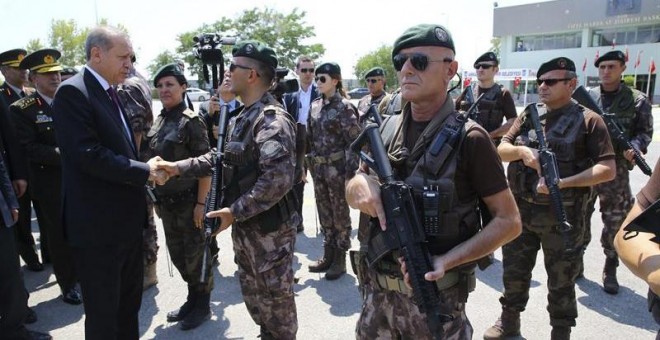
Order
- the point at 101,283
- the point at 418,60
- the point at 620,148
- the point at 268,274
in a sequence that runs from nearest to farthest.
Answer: the point at 418,60
the point at 101,283
the point at 268,274
the point at 620,148

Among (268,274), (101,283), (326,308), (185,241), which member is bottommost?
(326,308)

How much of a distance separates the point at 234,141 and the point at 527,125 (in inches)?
90.8

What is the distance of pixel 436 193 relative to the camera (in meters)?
1.77

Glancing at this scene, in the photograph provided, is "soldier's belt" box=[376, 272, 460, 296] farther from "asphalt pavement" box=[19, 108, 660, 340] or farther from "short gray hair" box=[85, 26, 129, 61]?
"short gray hair" box=[85, 26, 129, 61]

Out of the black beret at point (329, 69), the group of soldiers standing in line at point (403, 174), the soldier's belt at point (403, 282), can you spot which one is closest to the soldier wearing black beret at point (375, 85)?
the group of soldiers standing in line at point (403, 174)

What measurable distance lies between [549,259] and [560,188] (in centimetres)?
53

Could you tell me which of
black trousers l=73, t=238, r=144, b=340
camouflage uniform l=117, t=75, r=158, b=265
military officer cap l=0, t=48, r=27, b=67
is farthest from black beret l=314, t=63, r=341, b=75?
military officer cap l=0, t=48, r=27, b=67

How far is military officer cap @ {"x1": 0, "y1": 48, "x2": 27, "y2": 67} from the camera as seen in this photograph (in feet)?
17.3

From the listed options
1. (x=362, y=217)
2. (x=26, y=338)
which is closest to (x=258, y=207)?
(x=362, y=217)

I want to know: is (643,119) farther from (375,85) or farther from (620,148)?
(375,85)

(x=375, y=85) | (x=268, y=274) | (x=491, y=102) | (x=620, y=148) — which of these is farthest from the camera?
(x=375, y=85)

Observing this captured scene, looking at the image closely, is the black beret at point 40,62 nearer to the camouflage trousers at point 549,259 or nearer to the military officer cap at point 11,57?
the military officer cap at point 11,57

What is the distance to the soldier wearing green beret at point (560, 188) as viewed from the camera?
10.4 feet

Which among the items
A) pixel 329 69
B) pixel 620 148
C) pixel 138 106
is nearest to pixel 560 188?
pixel 620 148
